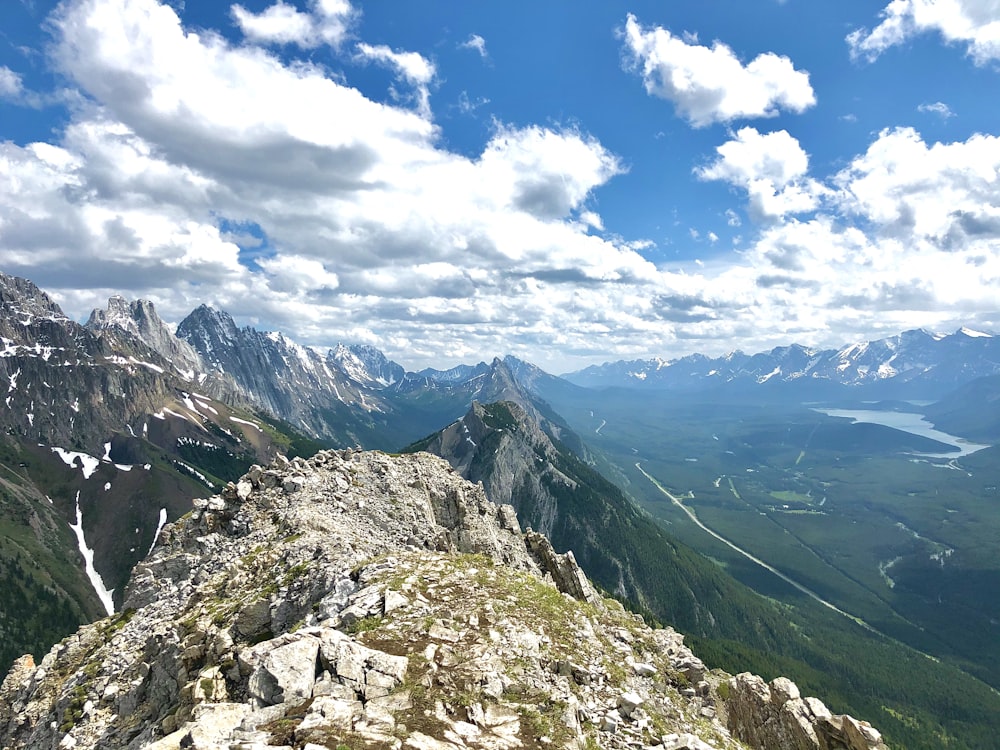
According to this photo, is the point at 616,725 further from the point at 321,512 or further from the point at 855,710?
the point at 855,710

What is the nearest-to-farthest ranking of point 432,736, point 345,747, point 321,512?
point 345,747, point 432,736, point 321,512

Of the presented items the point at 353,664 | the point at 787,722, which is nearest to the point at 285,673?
the point at 353,664

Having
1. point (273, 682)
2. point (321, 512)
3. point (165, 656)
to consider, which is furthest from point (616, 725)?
point (321, 512)

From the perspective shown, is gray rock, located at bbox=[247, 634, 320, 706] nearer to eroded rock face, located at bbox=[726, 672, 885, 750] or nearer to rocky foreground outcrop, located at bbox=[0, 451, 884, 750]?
rocky foreground outcrop, located at bbox=[0, 451, 884, 750]

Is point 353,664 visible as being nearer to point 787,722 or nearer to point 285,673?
point 285,673

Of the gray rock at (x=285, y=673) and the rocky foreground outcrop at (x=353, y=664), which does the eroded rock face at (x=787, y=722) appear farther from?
the gray rock at (x=285, y=673)

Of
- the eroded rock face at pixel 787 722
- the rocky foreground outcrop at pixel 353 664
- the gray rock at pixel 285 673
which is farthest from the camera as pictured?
the eroded rock face at pixel 787 722

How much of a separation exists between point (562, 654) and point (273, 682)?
39.1 feet

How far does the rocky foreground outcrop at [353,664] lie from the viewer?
16.7 m

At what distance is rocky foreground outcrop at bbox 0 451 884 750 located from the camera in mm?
16688

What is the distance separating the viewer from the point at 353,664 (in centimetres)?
1836

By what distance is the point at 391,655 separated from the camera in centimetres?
1948

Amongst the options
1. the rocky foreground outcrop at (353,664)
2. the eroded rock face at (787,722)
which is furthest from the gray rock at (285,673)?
the eroded rock face at (787,722)

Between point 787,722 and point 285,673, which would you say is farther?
point 787,722
